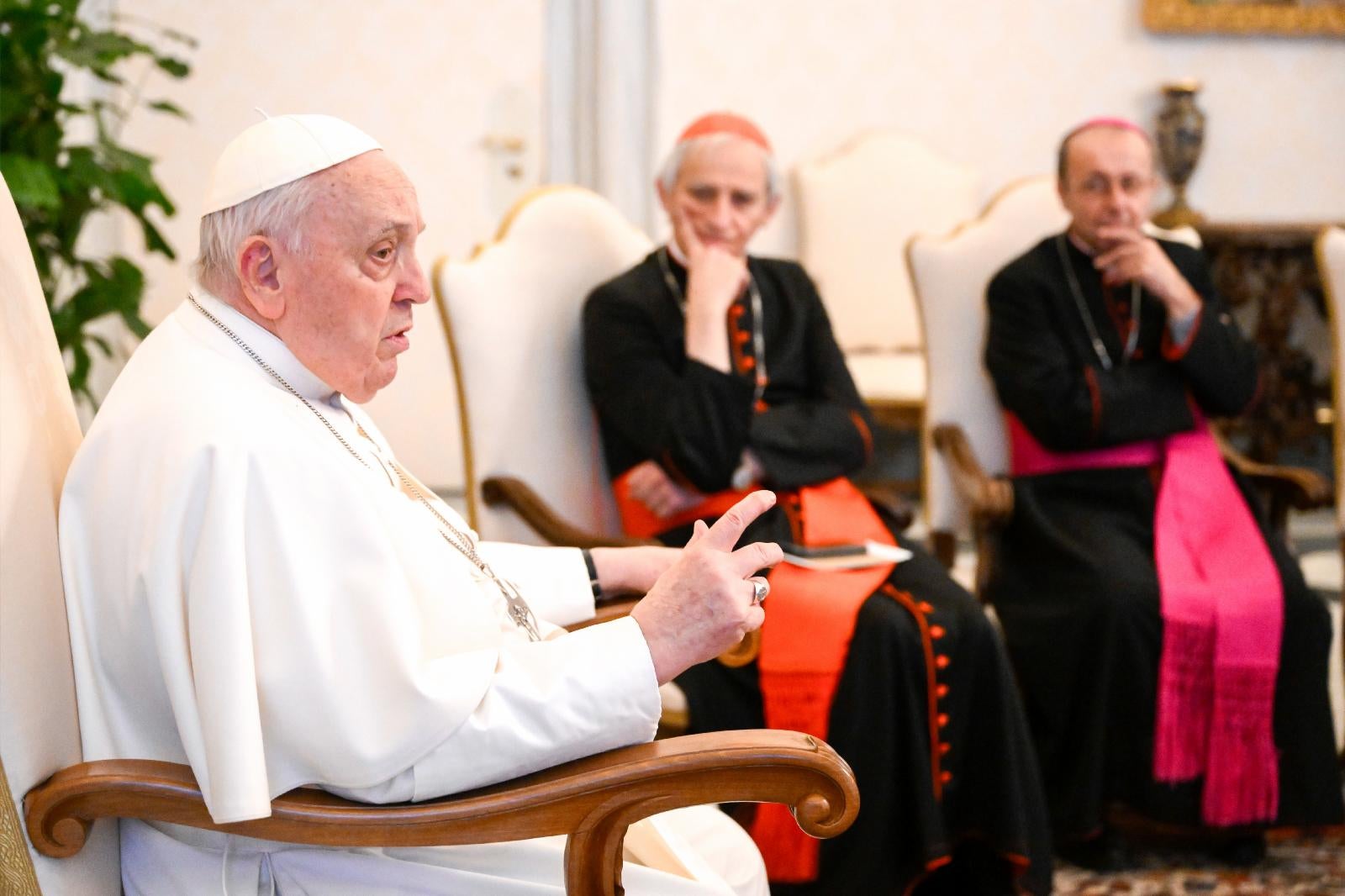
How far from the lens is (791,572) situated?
2.66 meters

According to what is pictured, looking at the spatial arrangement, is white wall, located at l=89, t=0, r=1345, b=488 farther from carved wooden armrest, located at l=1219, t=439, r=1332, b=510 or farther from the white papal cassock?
the white papal cassock

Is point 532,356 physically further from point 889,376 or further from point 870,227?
point 870,227

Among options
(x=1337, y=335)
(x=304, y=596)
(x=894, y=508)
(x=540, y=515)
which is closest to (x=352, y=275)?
(x=304, y=596)

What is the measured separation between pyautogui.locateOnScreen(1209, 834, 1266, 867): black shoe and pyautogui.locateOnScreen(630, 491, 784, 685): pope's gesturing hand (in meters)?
1.96

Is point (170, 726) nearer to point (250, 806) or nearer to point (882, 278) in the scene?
point (250, 806)

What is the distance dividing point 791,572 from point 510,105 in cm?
347

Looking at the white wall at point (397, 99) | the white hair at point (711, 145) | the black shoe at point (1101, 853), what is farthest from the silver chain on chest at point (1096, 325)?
the white wall at point (397, 99)

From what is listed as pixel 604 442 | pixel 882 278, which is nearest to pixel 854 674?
pixel 604 442

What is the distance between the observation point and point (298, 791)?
142 centimetres

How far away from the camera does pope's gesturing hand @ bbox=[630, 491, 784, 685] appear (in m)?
1.48

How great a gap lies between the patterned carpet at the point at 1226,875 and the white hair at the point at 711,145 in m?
1.62

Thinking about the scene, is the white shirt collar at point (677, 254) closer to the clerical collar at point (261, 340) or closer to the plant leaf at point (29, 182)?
the plant leaf at point (29, 182)

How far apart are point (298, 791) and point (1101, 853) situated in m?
2.08

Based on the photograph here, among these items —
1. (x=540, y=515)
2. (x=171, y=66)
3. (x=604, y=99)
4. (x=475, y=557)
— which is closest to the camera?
(x=475, y=557)
